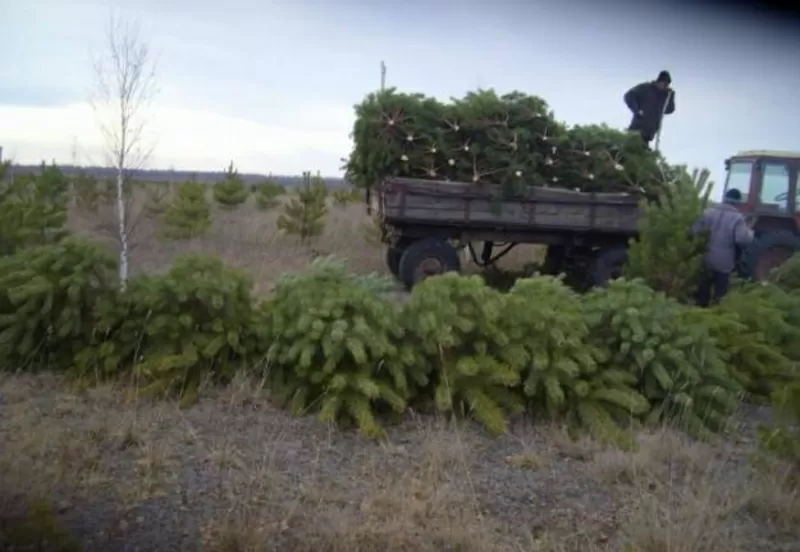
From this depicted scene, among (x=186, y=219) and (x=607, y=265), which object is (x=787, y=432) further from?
(x=186, y=219)

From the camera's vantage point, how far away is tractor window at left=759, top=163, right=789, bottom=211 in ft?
42.4

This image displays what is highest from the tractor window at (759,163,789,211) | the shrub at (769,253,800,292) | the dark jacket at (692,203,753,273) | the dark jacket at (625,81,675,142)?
the dark jacket at (625,81,675,142)

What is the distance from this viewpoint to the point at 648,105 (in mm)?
11266

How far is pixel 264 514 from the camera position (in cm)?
426

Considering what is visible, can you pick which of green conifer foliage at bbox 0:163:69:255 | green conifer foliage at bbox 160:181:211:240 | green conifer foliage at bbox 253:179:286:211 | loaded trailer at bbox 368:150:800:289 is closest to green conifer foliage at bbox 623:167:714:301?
loaded trailer at bbox 368:150:800:289

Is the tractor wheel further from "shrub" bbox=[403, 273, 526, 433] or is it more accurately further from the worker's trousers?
"shrub" bbox=[403, 273, 526, 433]

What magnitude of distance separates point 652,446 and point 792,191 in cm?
900

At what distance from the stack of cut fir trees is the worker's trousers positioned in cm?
242

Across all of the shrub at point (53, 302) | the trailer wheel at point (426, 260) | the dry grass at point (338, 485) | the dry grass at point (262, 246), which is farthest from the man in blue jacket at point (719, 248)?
the shrub at point (53, 302)

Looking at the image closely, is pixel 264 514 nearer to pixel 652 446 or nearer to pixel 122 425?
pixel 122 425

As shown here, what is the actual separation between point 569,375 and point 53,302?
3.69m

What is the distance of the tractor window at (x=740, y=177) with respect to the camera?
520 inches

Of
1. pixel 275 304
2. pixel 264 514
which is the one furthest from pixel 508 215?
pixel 264 514

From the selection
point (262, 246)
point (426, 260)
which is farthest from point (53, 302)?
point (262, 246)
